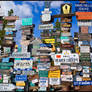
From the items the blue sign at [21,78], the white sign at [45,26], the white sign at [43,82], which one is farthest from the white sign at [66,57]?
the blue sign at [21,78]

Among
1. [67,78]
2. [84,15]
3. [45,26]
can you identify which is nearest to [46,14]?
[45,26]

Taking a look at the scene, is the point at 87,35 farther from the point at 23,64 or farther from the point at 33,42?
the point at 23,64

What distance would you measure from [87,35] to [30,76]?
320 centimetres

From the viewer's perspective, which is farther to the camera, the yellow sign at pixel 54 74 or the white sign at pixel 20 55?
the white sign at pixel 20 55

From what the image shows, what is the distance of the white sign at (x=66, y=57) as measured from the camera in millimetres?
7781

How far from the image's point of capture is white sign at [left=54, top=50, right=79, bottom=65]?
7.78 m

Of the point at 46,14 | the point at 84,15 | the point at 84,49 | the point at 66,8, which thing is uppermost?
the point at 66,8

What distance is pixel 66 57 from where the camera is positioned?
308 inches

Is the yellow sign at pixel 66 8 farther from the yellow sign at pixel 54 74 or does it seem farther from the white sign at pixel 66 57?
the yellow sign at pixel 54 74

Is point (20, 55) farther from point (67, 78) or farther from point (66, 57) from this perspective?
point (67, 78)

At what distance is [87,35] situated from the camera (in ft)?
26.1

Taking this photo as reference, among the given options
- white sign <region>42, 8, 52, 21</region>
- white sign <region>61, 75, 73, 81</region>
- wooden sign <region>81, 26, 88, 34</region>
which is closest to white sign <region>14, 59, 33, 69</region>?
white sign <region>61, 75, 73, 81</region>

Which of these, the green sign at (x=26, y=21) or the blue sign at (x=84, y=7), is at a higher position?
the blue sign at (x=84, y=7)

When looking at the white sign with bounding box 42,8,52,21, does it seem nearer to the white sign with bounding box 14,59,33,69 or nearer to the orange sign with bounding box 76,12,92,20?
the orange sign with bounding box 76,12,92,20
